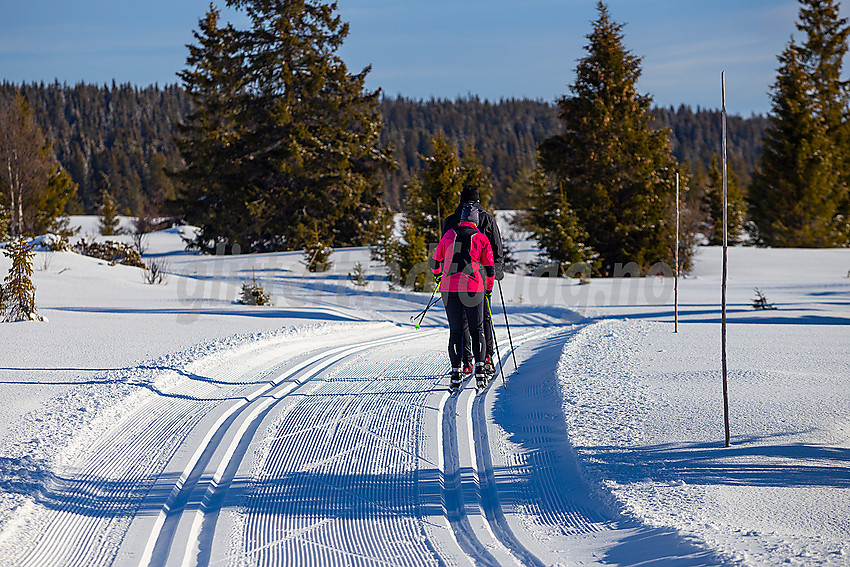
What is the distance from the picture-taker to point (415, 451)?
15.6 ft

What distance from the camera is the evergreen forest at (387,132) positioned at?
10075cm

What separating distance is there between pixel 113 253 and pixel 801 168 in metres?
32.4

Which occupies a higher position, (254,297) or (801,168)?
(801,168)

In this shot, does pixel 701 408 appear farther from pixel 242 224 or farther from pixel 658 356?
pixel 242 224

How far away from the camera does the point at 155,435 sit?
5.17 m

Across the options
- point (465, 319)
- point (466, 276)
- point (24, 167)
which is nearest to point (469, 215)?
point (466, 276)

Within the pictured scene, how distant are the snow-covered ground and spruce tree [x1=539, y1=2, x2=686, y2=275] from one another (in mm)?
17722

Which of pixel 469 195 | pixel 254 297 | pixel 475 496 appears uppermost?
pixel 469 195

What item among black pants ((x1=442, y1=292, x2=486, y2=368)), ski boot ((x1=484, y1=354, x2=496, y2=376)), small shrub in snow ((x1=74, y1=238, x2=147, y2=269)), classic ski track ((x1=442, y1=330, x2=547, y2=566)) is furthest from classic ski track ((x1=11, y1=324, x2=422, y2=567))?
small shrub in snow ((x1=74, y1=238, x2=147, y2=269))

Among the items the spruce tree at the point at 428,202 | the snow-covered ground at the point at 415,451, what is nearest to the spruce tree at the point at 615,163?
the spruce tree at the point at 428,202

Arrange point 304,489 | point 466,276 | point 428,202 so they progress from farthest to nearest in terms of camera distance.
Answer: point 428,202
point 466,276
point 304,489

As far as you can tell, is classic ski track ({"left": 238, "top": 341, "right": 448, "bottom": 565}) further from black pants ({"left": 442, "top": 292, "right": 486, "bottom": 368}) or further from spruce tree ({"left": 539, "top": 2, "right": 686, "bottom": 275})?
spruce tree ({"left": 539, "top": 2, "right": 686, "bottom": 275})

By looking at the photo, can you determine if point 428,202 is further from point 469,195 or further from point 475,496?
point 475,496

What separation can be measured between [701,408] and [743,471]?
1.47 metres
